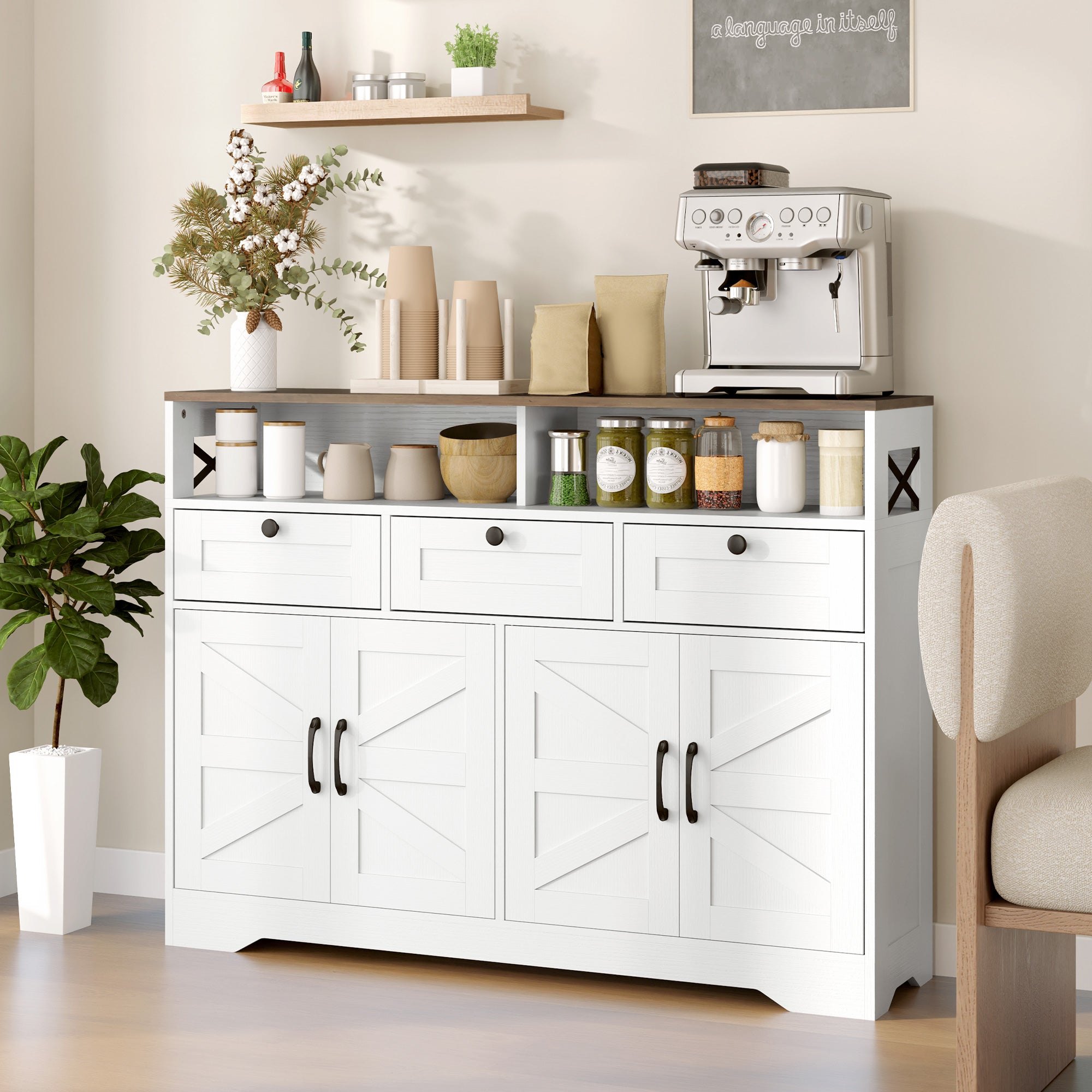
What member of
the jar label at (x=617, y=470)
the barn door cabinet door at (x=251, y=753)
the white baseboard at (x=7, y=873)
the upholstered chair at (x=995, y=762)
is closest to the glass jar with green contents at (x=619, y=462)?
the jar label at (x=617, y=470)

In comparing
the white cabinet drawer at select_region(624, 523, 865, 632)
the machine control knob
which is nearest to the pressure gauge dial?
the machine control knob

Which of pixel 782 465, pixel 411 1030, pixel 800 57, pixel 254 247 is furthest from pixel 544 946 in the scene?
pixel 800 57

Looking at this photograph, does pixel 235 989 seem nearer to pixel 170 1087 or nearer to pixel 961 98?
pixel 170 1087

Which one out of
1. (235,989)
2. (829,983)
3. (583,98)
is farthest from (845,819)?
(583,98)

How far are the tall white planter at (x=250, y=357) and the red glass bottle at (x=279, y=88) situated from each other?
0.49 meters

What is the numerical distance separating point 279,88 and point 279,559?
107 centimetres

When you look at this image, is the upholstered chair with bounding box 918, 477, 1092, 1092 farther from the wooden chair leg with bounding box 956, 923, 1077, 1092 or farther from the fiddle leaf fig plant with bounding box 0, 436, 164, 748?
the fiddle leaf fig plant with bounding box 0, 436, 164, 748

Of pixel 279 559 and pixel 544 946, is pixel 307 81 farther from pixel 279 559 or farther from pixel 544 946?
pixel 544 946

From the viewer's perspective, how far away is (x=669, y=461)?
3215 mm

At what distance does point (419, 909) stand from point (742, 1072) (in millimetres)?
823

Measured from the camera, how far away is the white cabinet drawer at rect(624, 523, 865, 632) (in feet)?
10.0

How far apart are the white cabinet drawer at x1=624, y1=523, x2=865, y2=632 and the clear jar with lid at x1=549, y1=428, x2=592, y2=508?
0.16m

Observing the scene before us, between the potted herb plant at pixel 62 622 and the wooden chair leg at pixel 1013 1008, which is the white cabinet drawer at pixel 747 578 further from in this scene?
the potted herb plant at pixel 62 622

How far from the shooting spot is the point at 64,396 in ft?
13.3
